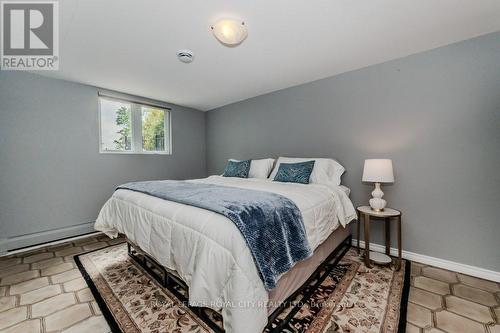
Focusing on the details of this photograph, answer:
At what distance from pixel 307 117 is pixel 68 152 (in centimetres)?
358

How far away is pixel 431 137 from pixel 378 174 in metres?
0.73

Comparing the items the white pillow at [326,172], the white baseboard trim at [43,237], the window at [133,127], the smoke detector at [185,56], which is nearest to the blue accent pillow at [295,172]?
the white pillow at [326,172]

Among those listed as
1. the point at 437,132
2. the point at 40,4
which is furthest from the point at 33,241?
the point at 437,132

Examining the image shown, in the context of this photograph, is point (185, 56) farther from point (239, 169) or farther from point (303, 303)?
point (303, 303)

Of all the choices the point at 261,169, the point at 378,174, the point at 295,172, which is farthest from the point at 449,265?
the point at 261,169

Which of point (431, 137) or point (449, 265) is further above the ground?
point (431, 137)

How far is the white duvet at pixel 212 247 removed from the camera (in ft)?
3.67

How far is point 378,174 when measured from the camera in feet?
7.07

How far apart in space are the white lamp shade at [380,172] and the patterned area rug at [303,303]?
0.92 m

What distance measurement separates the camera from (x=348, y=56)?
7.73 feet

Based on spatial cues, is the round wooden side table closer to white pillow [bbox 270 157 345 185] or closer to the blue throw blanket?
white pillow [bbox 270 157 345 185]

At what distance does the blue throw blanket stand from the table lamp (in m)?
1.10

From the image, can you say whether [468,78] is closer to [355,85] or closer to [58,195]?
[355,85]

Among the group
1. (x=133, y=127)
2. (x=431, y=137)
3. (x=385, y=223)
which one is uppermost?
(x=133, y=127)
